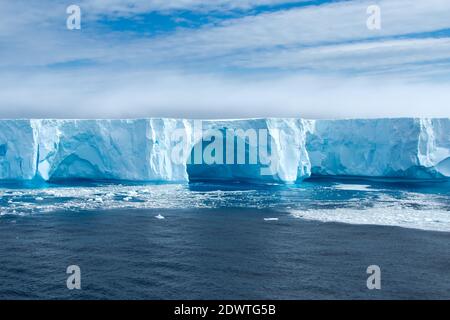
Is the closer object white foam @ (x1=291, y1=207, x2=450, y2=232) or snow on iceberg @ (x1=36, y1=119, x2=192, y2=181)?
white foam @ (x1=291, y1=207, x2=450, y2=232)

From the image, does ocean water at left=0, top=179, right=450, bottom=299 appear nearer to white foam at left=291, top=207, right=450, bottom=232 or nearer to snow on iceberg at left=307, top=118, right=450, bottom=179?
white foam at left=291, top=207, right=450, bottom=232

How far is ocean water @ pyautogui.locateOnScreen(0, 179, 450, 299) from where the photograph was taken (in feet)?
31.5

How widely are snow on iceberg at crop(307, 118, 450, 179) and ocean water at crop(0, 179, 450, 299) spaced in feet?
36.4

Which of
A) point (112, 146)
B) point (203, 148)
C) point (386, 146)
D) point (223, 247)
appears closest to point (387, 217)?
point (223, 247)

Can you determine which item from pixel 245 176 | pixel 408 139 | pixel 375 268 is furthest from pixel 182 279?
pixel 408 139

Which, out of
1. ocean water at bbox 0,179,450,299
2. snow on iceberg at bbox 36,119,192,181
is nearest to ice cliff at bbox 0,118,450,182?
snow on iceberg at bbox 36,119,192,181

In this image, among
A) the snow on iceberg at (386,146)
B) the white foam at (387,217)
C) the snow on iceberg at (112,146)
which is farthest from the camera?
the snow on iceberg at (386,146)

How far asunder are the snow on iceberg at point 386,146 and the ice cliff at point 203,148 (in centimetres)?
7

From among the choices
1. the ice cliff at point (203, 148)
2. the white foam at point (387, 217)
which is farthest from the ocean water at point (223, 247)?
the ice cliff at point (203, 148)

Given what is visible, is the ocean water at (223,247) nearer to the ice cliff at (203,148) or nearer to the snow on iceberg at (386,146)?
the ice cliff at (203,148)

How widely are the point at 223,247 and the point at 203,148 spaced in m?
22.2

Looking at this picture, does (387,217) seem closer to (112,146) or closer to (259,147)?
(259,147)

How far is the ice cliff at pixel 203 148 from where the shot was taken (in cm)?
3097

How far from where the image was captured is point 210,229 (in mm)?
15570
